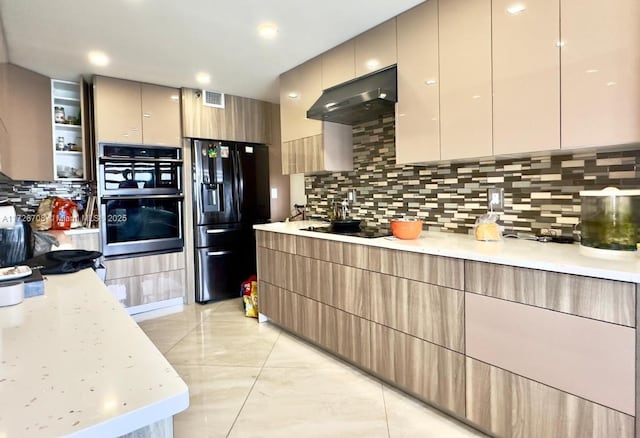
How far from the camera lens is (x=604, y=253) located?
1469mm

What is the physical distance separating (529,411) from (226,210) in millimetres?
3334

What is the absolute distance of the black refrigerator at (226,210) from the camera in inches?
156

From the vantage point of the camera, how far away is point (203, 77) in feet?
11.6

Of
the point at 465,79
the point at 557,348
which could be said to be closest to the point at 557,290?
the point at 557,348

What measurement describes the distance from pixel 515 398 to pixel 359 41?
2.43m

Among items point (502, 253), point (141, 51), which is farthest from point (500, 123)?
point (141, 51)

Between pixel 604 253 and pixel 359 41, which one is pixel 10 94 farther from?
pixel 604 253

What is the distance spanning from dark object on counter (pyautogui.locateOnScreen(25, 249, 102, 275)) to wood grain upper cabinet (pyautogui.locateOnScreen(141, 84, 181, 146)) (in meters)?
2.08

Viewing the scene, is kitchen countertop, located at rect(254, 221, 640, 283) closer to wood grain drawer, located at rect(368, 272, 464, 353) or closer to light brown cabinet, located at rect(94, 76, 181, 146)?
wood grain drawer, located at rect(368, 272, 464, 353)

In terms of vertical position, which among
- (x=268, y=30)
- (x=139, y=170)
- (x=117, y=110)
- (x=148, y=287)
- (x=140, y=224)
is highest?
(x=268, y=30)

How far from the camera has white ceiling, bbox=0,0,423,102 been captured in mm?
2268

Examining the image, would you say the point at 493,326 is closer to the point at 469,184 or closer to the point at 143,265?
the point at 469,184

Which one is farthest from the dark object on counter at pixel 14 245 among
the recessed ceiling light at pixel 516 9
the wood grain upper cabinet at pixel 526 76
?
the recessed ceiling light at pixel 516 9

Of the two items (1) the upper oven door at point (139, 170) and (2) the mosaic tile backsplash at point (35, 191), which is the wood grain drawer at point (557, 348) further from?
(2) the mosaic tile backsplash at point (35, 191)
